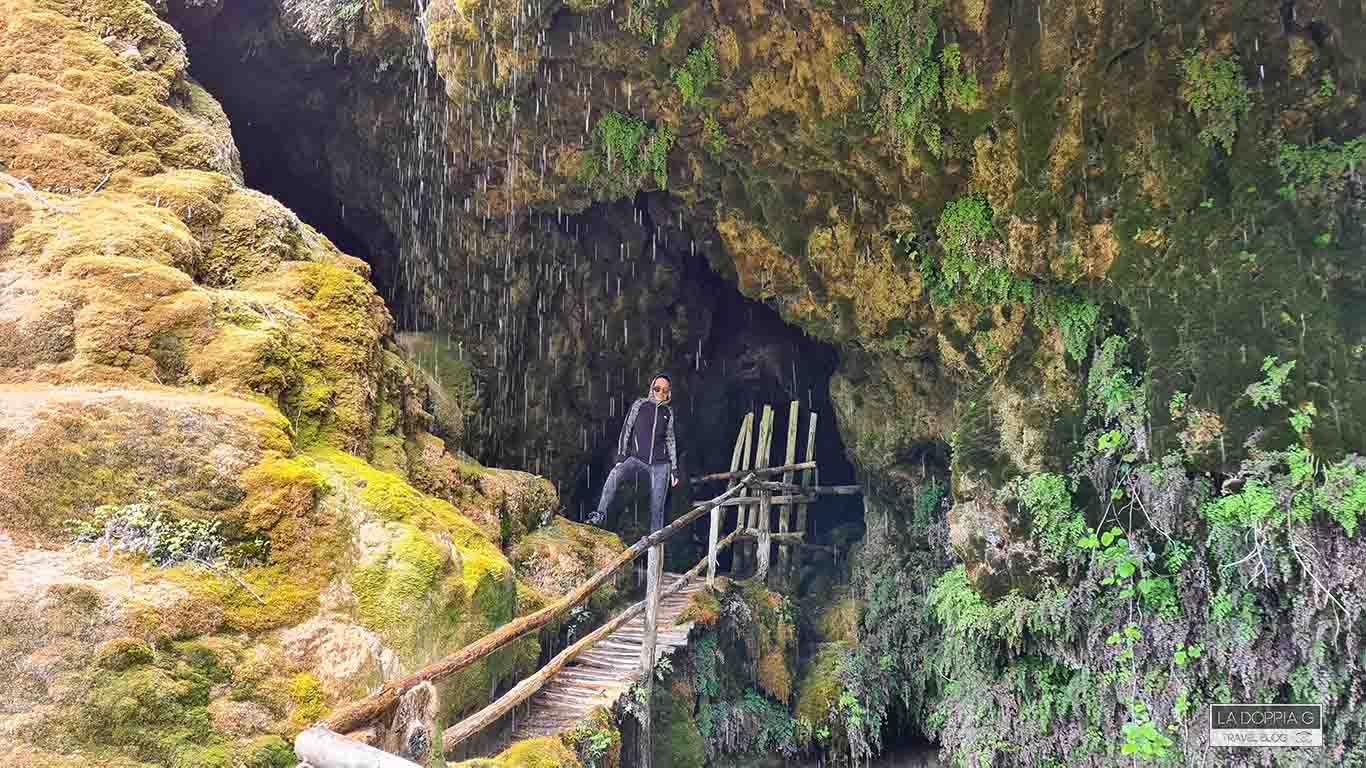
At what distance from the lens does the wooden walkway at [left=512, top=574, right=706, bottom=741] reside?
18.0 ft

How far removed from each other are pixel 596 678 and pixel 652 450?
295 cm

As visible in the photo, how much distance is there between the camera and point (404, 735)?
9.85 feet

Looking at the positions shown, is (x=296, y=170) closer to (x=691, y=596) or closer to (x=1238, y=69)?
(x=691, y=596)

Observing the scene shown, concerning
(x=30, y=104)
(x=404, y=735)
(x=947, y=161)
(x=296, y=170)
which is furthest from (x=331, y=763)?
(x=296, y=170)

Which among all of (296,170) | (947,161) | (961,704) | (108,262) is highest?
(296,170)

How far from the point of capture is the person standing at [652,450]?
870 cm

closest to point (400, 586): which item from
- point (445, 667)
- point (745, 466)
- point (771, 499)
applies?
point (445, 667)

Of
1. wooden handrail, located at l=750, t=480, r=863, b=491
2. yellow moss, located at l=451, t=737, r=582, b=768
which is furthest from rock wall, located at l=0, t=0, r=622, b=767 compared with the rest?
wooden handrail, located at l=750, t=480, r=863, b=491

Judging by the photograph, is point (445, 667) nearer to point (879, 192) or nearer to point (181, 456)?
point (181, 456)

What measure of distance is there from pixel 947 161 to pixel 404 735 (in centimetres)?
678

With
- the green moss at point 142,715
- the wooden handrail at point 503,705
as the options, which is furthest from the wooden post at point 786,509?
the green moss at point 142,715

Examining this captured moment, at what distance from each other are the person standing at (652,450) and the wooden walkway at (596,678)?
130 centimetres

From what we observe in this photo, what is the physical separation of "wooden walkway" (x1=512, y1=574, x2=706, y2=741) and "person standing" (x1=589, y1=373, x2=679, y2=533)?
4.27 ft

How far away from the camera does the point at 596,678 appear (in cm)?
636
